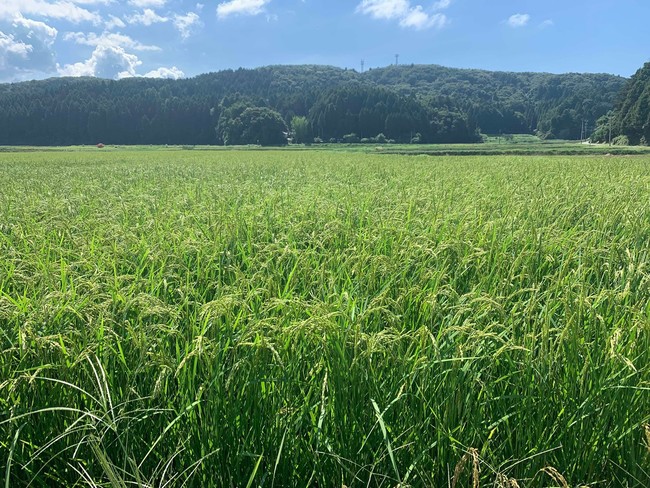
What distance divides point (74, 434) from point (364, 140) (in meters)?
121

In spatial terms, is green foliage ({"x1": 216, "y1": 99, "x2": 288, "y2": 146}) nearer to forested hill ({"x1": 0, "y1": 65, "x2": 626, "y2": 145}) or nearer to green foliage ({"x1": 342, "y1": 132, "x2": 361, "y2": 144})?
forested hill ({"x1": 0, "y1": 65, "x2": 626, "y2": 145})

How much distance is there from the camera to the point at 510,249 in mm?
4148

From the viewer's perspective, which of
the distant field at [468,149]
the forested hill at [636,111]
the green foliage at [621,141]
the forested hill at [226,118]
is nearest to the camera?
the distant field at [468,149]

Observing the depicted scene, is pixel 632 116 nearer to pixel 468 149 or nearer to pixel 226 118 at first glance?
pixel 468 149

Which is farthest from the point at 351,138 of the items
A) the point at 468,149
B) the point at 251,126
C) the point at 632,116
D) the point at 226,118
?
the point at 632,116

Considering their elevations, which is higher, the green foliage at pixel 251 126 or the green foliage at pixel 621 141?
the green foliage at pixel 251 126

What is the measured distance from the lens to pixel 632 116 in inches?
3280

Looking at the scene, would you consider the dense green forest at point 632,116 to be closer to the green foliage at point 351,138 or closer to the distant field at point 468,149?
the distant field at point 468,149

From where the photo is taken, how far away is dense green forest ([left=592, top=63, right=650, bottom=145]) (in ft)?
270

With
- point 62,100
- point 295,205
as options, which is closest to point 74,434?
point 295,205

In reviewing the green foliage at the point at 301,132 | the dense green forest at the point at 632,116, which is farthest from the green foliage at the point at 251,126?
the dense green forest at the point at 632,116

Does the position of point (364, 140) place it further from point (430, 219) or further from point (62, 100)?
point (430, 219)

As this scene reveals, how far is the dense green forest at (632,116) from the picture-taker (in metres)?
82.2

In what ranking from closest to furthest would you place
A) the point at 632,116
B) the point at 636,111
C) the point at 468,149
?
1. the point at 468,149
2. the point at 636,111
3. the point at 632,116
